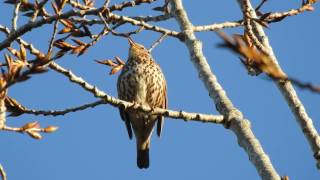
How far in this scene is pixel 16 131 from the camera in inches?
95.5

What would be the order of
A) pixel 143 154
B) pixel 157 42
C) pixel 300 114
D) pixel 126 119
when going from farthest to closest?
1. pixel 143 154
2. pixel 126 119
3. pixel 157 42
4. pixel 300 114

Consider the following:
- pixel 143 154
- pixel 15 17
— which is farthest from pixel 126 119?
pixel 15 17

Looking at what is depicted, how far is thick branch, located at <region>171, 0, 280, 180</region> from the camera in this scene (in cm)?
286

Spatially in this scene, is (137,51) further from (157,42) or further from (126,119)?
(157,42)

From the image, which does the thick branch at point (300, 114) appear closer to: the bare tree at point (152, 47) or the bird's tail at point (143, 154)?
the bare tree at point (152, 47)

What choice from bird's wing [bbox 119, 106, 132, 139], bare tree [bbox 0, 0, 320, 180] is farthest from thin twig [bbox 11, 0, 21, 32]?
bird's wing [bbox 119, 106, 132, 139]

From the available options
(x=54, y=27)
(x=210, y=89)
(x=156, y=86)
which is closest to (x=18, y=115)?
(x=54, y=27)

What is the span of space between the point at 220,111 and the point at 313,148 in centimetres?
63

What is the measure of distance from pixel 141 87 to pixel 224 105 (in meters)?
3.50

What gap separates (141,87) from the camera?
686 centimetres

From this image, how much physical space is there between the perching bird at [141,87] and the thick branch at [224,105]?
8.17 feet

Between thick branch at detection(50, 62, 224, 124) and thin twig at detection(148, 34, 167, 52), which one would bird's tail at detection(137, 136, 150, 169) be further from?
thick branch at detection(50, 62, 224, 124)

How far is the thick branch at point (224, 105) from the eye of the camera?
9.37ft

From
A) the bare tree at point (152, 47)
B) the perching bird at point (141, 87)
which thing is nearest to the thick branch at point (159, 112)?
the bare tree at point (152, 47)
